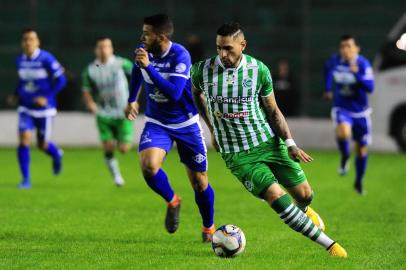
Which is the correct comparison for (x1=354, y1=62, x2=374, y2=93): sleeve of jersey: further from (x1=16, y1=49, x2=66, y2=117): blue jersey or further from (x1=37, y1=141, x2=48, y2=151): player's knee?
(x1=37, y1=141, x2=48, y2=151): player's knee

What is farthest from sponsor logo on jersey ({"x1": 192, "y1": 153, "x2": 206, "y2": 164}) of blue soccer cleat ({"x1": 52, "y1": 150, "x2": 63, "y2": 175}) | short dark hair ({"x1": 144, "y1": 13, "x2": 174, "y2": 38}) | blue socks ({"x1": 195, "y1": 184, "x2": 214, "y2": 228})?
blue soccer cleat ({"x1": 52, "y1": 150, "x2": 63, "y2": 175})

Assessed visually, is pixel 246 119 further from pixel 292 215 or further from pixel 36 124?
pixel 36 124

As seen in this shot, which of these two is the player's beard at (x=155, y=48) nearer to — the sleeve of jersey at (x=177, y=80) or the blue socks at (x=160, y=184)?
the sleeve of jersey at (x=177, y=80)

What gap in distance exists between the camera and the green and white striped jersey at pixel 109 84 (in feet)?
52.2

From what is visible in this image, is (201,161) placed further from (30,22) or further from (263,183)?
(30,22)

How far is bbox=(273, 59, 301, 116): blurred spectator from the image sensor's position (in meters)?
23.7

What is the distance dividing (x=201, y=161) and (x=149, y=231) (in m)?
1.13

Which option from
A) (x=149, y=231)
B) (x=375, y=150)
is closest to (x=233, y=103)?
(x=149, y=231)

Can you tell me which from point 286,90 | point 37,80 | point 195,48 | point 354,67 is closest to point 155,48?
point 354,67

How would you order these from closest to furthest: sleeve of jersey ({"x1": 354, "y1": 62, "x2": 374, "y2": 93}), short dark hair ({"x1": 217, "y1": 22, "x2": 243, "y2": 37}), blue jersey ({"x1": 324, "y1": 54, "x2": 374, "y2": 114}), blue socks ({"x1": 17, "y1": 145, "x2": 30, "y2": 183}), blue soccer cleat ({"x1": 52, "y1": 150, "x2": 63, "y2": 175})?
short dark hair ({"x1": 217, "y1": 22, "x2": 243, "y2": 37}) < sleeve of jersey ({"x1": 354, "y1": 62, "x2": 374, "y2": 93}) < blue jersey ({"x1": 324, "y1": 54, "x2": 374, "y2": 114}) < blue socks ({"x1": 17, "y1": 145, "x2": 30, "y2": 183}) < blue soccer cleat ({"x1": 52, "y1": 150, "x2": 63, "y2": 175})

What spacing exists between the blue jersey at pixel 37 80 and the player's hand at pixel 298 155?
24.9 feet

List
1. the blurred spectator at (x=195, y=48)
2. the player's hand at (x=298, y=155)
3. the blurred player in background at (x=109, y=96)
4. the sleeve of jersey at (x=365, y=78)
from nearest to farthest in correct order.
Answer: the player's hand at (x=298, y=155) → the sleeve of jersey at (x=365, y=78) → the blurred player in background at (x=109, y=96) → the blurred spectator at (x=195, y=48)

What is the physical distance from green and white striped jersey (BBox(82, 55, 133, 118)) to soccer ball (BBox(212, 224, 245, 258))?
7.25m

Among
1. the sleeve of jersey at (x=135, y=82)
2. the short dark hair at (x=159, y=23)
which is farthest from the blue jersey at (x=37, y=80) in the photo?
the short dark hair at (x=159, y=23)
